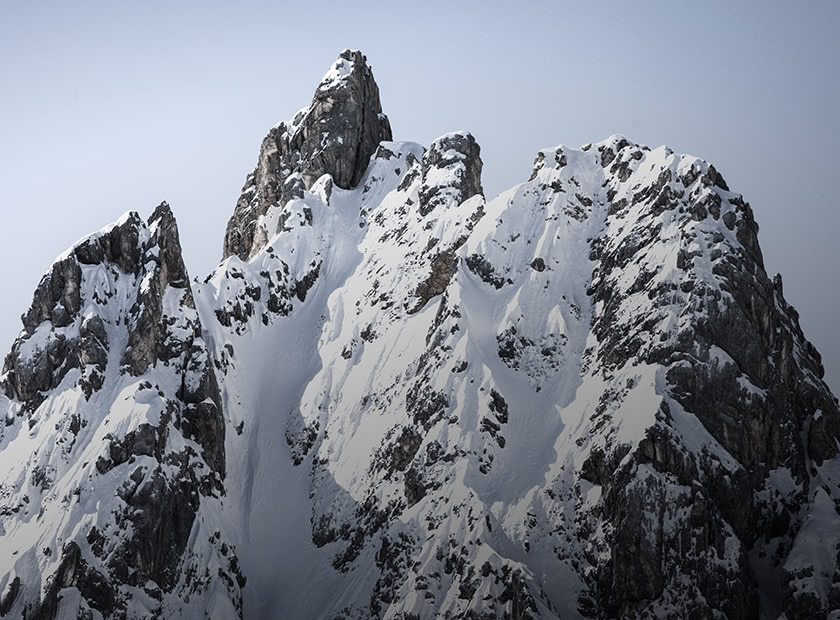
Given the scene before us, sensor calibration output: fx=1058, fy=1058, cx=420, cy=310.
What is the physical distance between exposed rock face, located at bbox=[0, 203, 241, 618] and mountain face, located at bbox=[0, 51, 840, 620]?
351mm

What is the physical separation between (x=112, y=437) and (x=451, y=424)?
145 ft

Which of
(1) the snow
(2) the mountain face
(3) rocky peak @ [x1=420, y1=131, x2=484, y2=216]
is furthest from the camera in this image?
(3) rocky peak @ [x1=420, y1=131, x2=484, y2=216]

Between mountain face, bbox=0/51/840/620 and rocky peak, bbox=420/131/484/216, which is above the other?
rocky peak, bbox=420/131/484/216

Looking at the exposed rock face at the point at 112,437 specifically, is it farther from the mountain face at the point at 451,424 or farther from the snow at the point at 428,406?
the snow at the point at 428,406

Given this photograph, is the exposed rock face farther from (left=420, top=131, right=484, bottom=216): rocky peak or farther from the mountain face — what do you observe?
(left=420, top=131, right=484, bottom=216): rocky peak

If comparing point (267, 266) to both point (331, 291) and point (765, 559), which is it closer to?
point (331, 291)

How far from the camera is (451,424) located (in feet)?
451

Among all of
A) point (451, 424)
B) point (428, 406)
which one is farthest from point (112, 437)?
point (451, 424)

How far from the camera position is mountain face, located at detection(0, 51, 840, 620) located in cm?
12056

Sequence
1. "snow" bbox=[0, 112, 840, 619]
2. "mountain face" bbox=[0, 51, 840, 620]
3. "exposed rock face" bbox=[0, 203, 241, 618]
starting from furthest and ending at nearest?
"exposed rock face" bbox=[0, 203, 241, 618] → "snow" bbox=[0, 112, 840, 619] → "mountain face" bbox=[0, 51, 840, 620]

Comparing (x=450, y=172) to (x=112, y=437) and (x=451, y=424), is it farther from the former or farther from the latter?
(x=112, y=437)

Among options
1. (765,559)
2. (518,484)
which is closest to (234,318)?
(518,484)

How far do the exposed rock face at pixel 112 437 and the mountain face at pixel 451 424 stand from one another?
35 centimetres

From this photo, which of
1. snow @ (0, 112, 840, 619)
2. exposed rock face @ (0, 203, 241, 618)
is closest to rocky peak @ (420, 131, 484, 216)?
snow @ (0, 112, 840, 619)
